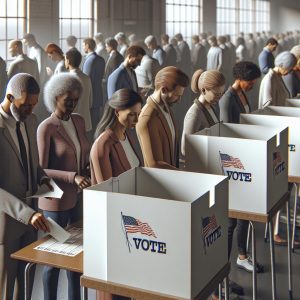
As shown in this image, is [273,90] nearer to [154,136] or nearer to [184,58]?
[154,136]

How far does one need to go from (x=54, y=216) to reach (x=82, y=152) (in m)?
0.36

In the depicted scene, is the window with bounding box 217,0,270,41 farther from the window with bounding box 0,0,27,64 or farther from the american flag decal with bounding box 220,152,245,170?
the american flag decal with bounding box 220,152,245,170

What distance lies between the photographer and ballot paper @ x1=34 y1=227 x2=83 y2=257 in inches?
109

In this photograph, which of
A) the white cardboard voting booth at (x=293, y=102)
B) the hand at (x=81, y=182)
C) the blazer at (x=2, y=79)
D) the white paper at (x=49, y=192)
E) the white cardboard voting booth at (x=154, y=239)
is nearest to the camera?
the white cardboard voting booth at (x=154, y=239)

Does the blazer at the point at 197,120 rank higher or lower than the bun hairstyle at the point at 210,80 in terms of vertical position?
lower

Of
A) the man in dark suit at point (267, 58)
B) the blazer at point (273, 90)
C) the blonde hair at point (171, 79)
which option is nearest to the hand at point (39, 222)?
the blonde hair at point (171, 79)

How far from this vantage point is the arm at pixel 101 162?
120 inches

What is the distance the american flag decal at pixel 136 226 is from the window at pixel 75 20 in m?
10.4

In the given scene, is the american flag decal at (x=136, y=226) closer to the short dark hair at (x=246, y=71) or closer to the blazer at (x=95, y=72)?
the short dark hair at (x=246, y=71)

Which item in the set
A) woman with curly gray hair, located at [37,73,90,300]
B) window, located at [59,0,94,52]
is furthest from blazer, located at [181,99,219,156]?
window, located at [59,0,94,52]

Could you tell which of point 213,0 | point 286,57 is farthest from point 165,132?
point 213,0

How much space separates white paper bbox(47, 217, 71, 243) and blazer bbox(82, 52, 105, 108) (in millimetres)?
5185

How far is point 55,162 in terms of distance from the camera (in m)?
3.36

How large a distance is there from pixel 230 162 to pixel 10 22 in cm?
833
